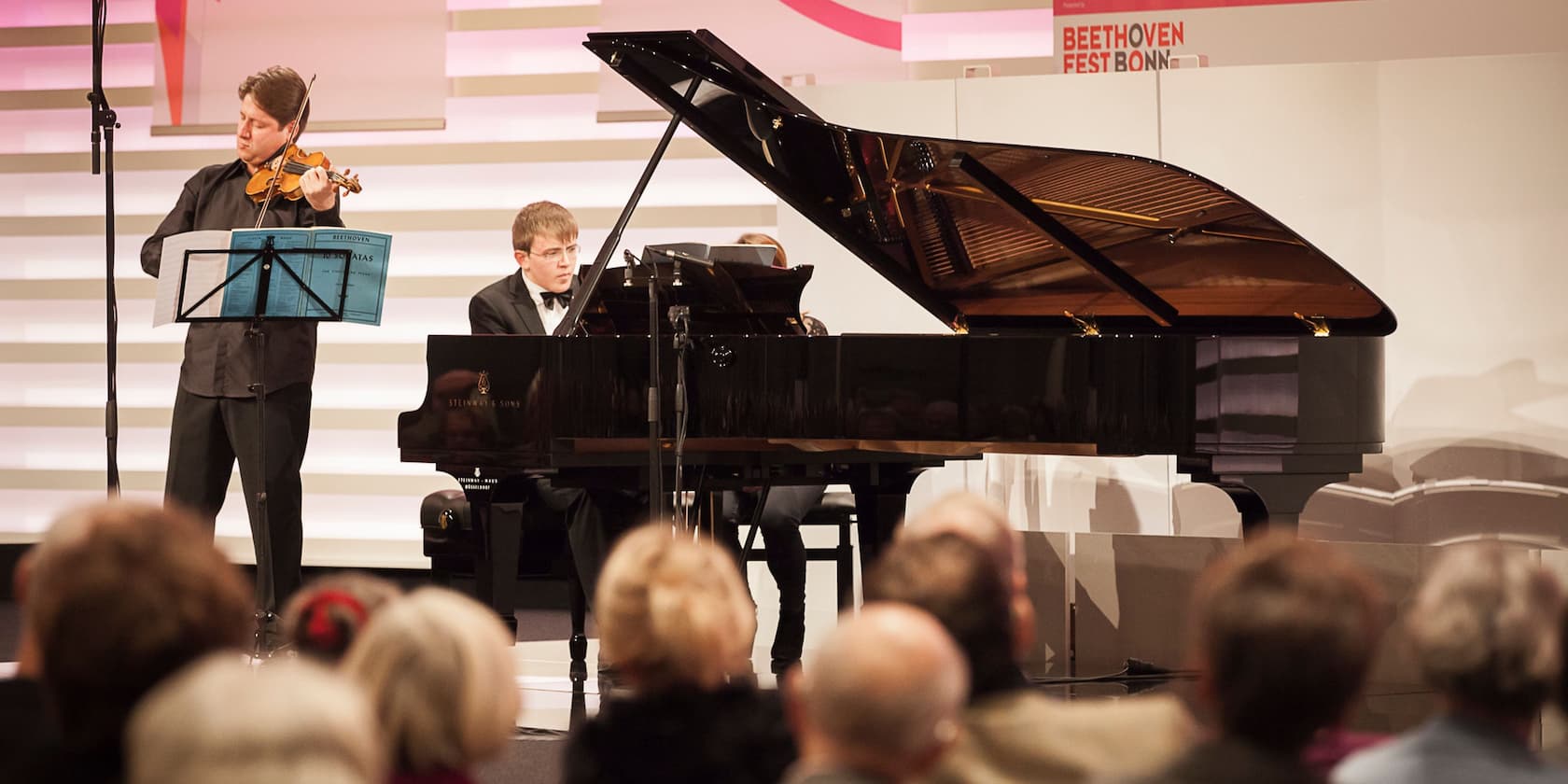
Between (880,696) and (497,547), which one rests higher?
(880,696)

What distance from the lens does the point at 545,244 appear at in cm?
567

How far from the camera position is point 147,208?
7.98 metres

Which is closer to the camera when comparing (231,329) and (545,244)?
(231,329)

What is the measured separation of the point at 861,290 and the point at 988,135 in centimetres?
86

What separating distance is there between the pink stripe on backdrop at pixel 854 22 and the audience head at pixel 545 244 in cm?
201

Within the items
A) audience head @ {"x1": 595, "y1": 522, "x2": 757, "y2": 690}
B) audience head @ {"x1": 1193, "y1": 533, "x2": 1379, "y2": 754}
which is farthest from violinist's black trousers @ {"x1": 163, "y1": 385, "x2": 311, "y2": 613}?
audience head @ {"x1": 1193, "y1": 533, "x2": 1379, "y2": 754}

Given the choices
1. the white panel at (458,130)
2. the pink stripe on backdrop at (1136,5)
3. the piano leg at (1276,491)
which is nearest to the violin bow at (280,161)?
the white panel at (458,130)

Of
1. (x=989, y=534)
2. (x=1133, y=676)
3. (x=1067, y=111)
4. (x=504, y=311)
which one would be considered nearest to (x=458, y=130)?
(x=504, y=311)

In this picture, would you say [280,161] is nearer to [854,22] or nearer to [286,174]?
[286,174]

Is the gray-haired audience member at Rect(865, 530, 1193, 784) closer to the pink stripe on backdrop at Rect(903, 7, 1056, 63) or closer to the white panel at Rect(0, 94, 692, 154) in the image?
the pink stripe on backdrop at Rect(903, 7, 1056, 63)

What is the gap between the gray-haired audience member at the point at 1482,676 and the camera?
171 cm

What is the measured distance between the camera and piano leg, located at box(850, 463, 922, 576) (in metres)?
4.95

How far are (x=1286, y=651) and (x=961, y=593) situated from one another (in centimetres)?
43

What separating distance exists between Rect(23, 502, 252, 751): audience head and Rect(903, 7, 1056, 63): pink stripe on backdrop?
5876mm
